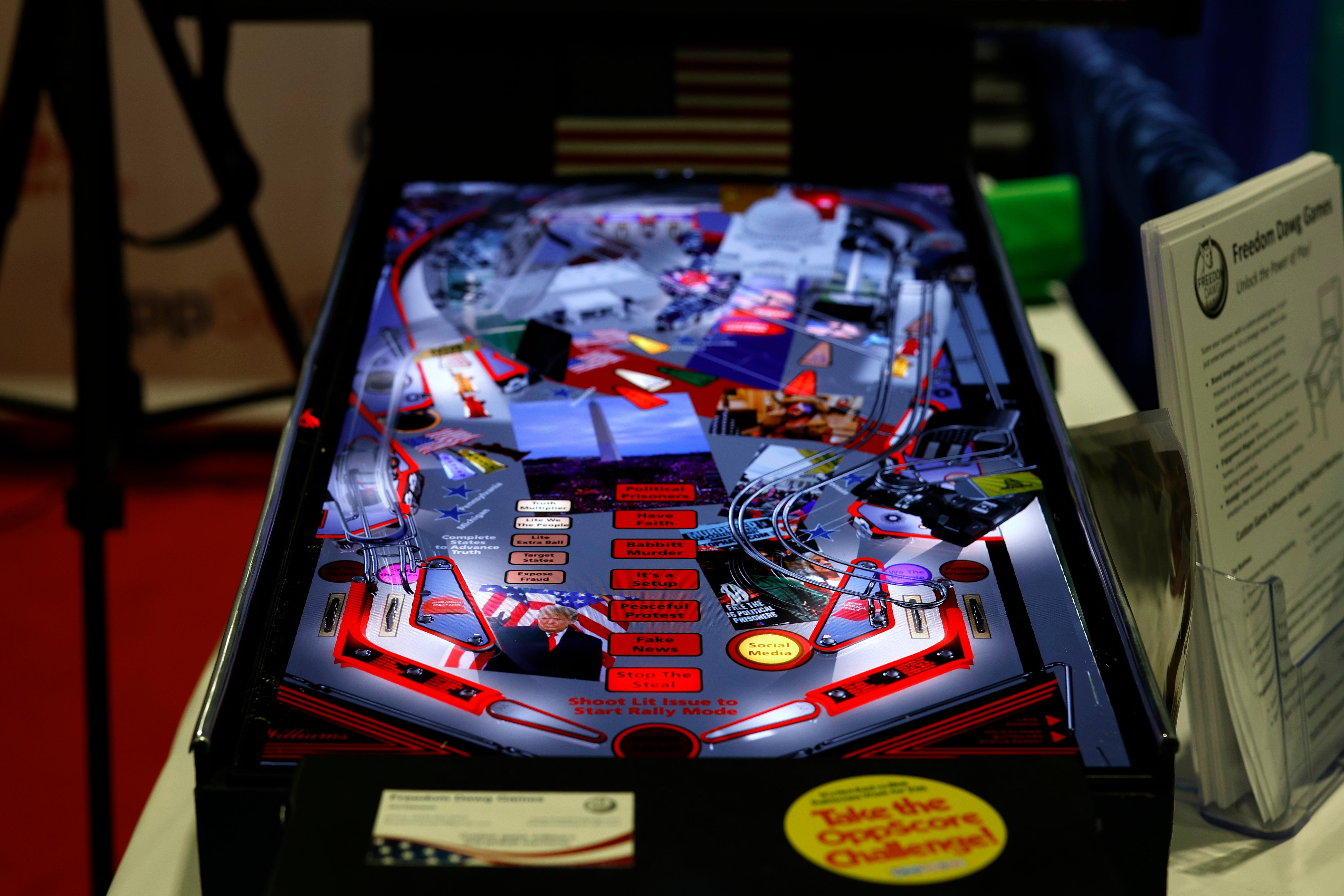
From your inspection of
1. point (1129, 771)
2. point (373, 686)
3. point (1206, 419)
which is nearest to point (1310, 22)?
point (1206, 419)

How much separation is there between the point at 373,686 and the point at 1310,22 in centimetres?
149

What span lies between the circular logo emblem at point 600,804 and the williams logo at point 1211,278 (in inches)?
19.1

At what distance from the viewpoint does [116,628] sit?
2.21m

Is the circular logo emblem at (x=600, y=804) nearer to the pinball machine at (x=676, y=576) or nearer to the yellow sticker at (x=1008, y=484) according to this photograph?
the pinball machine at (x=676, y=576)

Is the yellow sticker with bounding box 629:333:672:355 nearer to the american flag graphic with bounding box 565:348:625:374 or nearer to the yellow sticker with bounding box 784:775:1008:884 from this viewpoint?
the american flag graphic with bounding box 565:348:625:374

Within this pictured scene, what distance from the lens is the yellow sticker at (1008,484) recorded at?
0.78 meters

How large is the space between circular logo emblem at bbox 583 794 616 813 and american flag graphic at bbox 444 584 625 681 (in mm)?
113

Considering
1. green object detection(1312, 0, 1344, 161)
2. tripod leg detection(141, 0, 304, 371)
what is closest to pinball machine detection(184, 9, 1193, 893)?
tripod leg detection(141, 0, 304, 371)

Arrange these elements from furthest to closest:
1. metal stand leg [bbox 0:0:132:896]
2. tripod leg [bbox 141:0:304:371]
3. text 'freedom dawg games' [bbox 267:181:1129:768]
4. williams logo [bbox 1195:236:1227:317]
Answer: tripod leg [bbox 141:0:304:371], metal stand leg [bbox 0:0:132:896], williams logo [bbox 1195:236:1227:317], text 'freedom dawg games' [bbox 267:181:1129:768]

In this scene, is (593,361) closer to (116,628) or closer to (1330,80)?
(1330,80)

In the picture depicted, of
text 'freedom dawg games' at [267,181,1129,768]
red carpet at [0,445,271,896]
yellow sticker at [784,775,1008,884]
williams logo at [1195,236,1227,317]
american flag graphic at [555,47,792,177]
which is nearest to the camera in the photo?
yellow sticker at [784,775,1008,884]

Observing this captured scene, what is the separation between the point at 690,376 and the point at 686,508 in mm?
176

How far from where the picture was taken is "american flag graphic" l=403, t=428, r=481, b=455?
827mm

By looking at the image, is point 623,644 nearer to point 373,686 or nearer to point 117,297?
point 373,686
